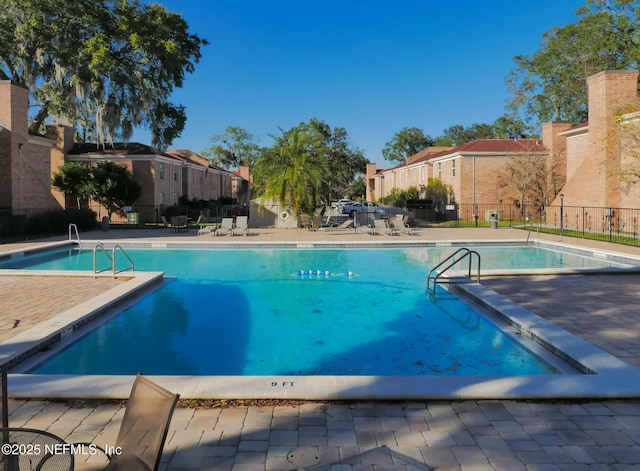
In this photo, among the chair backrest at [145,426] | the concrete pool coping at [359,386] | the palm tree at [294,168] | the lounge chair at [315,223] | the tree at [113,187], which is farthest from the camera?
the tree at [113,187]

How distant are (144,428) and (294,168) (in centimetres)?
2247

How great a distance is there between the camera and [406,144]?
265 feet

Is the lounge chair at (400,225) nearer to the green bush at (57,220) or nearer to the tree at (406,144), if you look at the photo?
the green bush at (57,220)

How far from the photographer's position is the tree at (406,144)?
79.2 m

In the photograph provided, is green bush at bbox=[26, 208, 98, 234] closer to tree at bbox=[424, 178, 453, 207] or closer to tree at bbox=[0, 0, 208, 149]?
tree at bbox=[0, 0, 208, 149]

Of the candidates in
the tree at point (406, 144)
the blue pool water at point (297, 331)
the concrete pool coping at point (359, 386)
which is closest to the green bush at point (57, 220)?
the blue pool water at point (297, 331)

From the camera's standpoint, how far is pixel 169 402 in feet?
7.83

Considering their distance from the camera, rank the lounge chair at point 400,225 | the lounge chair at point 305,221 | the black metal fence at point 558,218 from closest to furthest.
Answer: the black metal fence at point 558,218 → the lounge chair at point 400,225 → the lounge chair at point 305,221

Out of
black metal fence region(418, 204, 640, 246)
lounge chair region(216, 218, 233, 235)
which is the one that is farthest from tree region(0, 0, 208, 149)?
black metal fence region(418, 204, 640, 246)

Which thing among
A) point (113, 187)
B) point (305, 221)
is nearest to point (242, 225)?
point (305, 221)

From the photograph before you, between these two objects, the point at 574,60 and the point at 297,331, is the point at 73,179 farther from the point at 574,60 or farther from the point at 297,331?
the point at 574,60

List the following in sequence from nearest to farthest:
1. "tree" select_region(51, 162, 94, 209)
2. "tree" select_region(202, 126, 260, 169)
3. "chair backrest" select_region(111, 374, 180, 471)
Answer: "chair backrest" select_region(111, 374, 180, 471)
"tree" select_region(51, 162, 94, 209)
"tree" select_region(202, 126, 260, 169)

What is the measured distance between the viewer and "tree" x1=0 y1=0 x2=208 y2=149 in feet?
84.7

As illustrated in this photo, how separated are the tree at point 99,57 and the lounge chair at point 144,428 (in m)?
26.8
